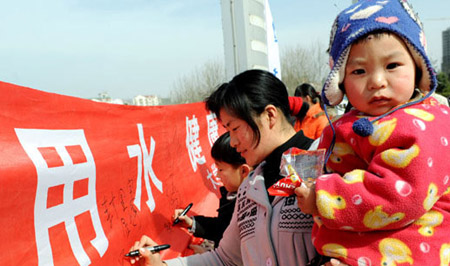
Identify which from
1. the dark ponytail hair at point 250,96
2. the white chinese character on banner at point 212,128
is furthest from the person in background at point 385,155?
the white chinese character on banner at point 212,128

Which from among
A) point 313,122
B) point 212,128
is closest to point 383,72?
point 212,128

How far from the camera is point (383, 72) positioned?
1079mm

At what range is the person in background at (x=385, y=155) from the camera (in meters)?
0.98

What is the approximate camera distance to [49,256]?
1.44 metres

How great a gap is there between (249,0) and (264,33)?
0.46 metres

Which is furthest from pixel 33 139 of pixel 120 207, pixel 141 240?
pixel 141 240

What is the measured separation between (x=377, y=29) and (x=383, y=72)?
0.12 meters

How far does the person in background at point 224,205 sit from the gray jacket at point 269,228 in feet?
2.99

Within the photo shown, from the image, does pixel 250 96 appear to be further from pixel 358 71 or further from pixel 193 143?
pixel 193 143

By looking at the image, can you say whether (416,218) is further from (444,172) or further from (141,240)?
(141,240)

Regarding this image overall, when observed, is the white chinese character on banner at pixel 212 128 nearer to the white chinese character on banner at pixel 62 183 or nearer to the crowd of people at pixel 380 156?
the white chinese character on banner at pixel 62 183

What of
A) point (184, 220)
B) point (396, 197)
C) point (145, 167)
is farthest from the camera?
point (184, 220)

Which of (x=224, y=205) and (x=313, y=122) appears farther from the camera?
(x=313, y=122)

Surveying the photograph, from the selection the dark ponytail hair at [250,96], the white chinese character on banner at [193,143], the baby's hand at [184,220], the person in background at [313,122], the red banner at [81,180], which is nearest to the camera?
the red banner at [81,180]
